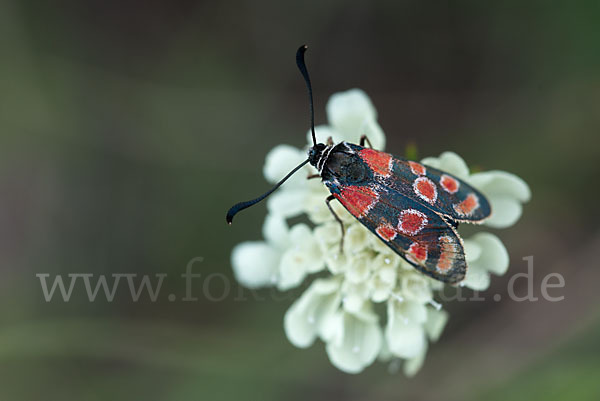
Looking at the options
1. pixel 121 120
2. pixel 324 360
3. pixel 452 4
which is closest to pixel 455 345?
pixel 324 360

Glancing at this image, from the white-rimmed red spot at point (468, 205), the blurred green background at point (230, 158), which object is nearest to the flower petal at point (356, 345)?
the white-rimmed red spot at point (468, 205)

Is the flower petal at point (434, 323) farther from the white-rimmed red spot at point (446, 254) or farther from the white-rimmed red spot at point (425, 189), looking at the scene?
the white-rimmed red spot at point (425, 189)

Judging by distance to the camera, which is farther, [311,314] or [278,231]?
[278,231]

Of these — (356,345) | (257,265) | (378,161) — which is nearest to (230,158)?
(257,265)

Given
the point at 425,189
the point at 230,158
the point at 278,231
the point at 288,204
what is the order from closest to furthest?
1. the point at 425,189
2. the point at 288,204
3. the point at 278,231
4. the point at 230,158

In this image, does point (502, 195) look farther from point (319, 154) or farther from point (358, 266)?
point (319, 154)

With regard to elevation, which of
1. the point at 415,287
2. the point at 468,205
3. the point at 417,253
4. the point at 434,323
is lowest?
the point at 434,323

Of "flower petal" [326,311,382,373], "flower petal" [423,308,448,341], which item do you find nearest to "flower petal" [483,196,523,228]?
"flower petal" [423,308,448,341]
